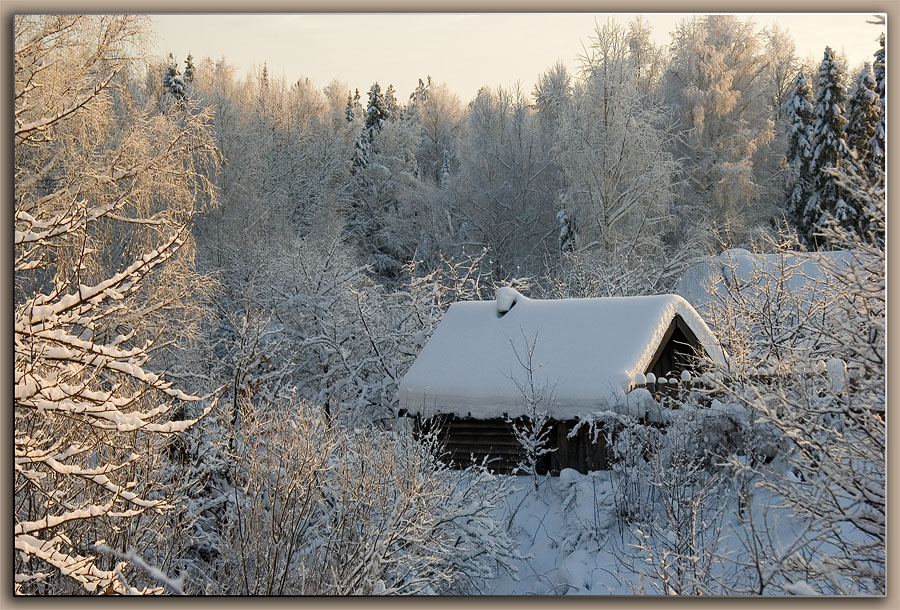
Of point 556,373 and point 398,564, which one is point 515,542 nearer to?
point 556,373

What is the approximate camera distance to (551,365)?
32.2 feet

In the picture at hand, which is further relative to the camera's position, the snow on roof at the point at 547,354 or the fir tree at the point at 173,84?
the fir tree at the point at 173,84

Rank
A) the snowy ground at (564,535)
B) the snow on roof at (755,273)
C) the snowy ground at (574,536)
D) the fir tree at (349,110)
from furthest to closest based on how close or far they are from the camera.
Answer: the fir tree at (349,110)
the snowy ground at (564,535)
the snowy ground at (574,536)
the snow on roof at (755,273)

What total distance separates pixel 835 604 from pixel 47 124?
4692 mm

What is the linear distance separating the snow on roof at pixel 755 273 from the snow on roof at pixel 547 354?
0.96 m

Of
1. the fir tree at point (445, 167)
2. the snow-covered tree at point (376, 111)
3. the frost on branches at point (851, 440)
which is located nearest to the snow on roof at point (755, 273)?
the frost on branches at point (851, 440)

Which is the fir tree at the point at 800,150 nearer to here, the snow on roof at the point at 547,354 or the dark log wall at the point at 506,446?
the snow on roof at the point at 547,354

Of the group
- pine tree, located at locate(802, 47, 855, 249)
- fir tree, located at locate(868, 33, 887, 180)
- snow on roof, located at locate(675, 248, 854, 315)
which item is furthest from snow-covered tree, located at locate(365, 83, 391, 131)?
fir tree, located at locate(868, 33, 887, 180)

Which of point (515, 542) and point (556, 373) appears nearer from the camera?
point (515, 542)

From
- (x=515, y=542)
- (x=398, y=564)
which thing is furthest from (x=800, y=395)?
(x=515, y=542)

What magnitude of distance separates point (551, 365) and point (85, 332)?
16.7ft

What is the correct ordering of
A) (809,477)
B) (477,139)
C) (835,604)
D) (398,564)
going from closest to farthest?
(835,604) < (809,477) < (398,564) < (477,139)

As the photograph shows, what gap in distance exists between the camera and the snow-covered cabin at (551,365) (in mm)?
9508

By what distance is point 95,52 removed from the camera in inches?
384
